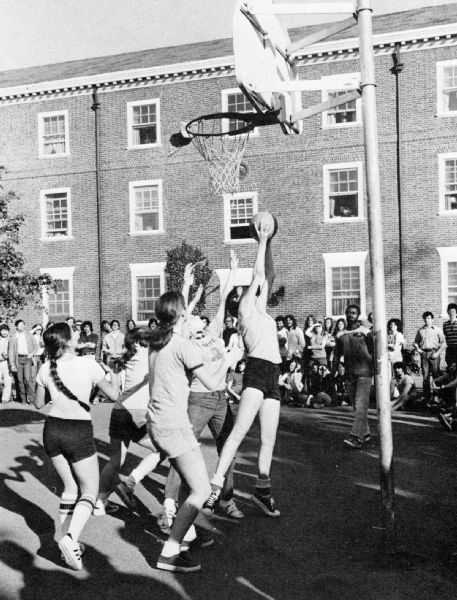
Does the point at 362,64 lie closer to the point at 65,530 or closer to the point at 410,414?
the point at 65,530

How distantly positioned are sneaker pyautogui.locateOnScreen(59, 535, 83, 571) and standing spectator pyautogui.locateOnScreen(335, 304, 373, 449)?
5.26 metres

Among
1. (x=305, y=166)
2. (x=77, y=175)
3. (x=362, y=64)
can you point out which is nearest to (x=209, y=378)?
(x=362, y=64)

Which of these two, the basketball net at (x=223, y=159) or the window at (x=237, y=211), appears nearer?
the basketball net at (x=223, y=159)

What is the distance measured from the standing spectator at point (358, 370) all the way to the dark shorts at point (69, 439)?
5.00m

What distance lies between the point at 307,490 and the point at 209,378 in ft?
9.55

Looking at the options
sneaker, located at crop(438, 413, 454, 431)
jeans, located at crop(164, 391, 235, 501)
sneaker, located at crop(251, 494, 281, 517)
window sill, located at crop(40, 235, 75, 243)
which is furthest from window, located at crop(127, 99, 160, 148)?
sneaker, located at crop(251, 494, 281, 517)

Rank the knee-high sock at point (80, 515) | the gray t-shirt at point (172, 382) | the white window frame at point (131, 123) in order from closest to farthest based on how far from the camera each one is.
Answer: the gray t-shirt at point (172, 382) < the knee-high sock at point (80, 515) < the white window frame at point (131, 123)

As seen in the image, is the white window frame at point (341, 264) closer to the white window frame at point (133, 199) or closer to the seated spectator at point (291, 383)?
the white window frame at point (133, 199)

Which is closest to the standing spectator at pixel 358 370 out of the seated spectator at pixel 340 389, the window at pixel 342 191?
the seated spectator at pixel 340 389

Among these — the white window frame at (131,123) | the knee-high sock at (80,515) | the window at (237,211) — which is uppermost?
the white window frame at (131,123)

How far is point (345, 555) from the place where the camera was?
5.67 m

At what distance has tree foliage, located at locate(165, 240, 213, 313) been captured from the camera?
25719 millimetres

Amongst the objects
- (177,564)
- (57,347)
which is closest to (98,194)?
(57,347)

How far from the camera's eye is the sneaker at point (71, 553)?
5.38m
